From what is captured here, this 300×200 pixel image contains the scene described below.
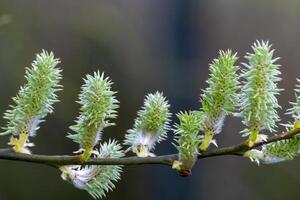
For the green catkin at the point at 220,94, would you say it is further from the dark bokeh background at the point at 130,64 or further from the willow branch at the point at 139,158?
Result: the dark bokeh background at the point at 130,64

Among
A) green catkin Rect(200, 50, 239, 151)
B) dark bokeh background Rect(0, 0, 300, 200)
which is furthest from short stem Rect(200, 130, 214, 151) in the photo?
dark bokeh background Rect(0, 0, 300, 200)

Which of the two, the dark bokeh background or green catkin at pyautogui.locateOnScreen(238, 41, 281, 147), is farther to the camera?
the dark bokeh background

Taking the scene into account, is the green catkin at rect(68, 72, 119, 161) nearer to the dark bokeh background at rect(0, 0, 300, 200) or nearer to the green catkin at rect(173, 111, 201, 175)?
the green catkin at rect(173, 111, 201, 175)

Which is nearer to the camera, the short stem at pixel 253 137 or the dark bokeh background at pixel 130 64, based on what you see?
the short stem at pixel 253 137

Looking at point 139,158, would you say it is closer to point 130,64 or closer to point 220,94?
point 220,94

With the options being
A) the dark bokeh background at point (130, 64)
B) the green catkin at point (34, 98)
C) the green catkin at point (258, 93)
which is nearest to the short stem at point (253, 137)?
the green catkin at point (258, 93)

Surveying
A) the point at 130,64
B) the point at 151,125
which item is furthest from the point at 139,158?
the point at 130,64

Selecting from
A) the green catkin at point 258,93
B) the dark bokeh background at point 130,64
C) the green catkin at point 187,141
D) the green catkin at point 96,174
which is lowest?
the green catkin at point 96,174

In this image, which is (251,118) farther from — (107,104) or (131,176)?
(131,176)

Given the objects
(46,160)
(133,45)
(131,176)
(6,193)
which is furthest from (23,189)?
(46,160)
